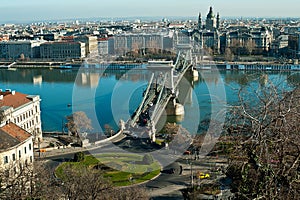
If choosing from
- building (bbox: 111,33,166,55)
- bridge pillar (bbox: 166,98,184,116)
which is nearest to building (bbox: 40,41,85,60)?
building (bbox: 111,33,166,55)

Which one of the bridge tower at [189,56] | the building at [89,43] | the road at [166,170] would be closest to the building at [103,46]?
the building at [89,43]

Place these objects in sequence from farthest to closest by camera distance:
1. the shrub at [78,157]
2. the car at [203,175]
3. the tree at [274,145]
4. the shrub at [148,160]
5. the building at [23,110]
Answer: the building at [23,110], the shrub at [78,157], the shrub at [148,160], the car at [203,175], the tree at [274,145]

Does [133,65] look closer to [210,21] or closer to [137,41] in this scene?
[137,41]

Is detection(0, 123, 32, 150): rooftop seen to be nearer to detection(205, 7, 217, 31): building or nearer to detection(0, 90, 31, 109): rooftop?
detection(0, 90, 31, 109): rooftop

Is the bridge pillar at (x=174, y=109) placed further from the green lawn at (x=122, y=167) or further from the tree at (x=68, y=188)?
the tree at (x=68, y=188)

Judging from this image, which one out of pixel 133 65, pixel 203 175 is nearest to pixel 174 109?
pixel 203 175

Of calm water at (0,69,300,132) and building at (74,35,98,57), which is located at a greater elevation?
building at (74,35,98,57)

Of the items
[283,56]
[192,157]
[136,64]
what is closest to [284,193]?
[192,157]
